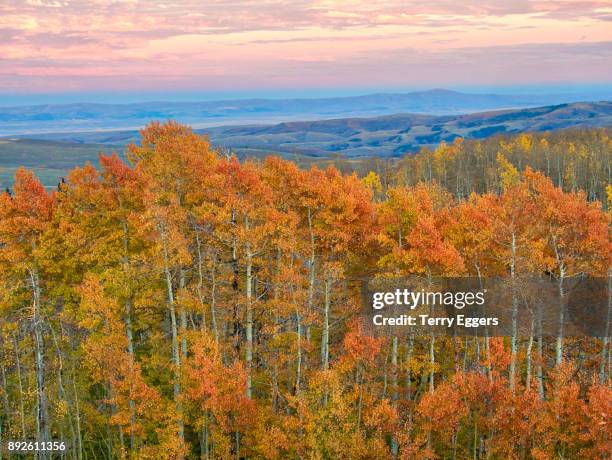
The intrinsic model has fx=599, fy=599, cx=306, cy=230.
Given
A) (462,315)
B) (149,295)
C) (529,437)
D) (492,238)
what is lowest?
(529,437)

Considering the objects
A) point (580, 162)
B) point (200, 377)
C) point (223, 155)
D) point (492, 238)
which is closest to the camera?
point (200, 377)

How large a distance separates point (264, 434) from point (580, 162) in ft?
351

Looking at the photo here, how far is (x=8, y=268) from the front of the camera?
37281 mm

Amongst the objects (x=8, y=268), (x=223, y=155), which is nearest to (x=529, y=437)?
(x=223, y=155)

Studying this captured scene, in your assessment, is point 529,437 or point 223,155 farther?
point 223,155

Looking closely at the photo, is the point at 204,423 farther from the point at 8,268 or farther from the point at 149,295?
the point at 8,268

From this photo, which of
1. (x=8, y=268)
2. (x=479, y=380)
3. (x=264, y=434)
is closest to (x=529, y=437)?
(x=479, y=380)

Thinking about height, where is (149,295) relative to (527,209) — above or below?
below

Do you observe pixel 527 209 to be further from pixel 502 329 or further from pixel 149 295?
pixel 149 295

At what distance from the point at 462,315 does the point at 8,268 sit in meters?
28.8

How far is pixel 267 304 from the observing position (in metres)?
35.3

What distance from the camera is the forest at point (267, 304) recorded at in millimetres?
34531

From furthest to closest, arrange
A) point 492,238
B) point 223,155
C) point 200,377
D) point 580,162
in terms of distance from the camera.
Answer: point 580,162, point 223,155, point 492,238, point 200,377

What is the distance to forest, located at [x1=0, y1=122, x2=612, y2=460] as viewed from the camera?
34.5 meters
